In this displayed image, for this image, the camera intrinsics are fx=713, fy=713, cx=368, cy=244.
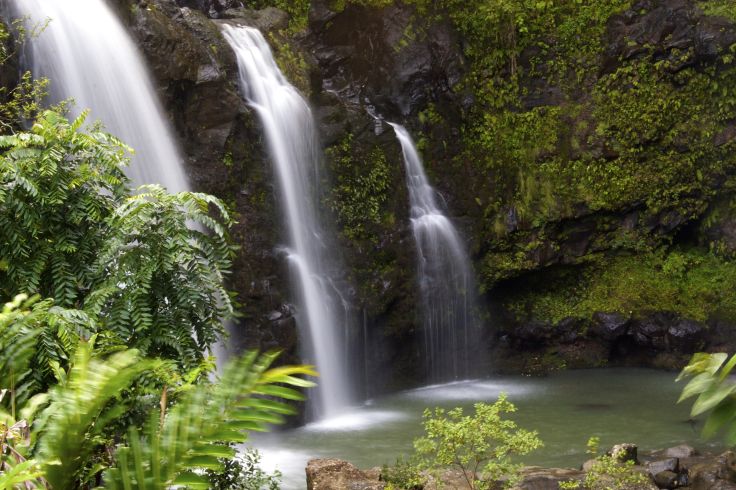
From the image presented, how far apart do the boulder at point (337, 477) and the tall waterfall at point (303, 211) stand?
3912 mm

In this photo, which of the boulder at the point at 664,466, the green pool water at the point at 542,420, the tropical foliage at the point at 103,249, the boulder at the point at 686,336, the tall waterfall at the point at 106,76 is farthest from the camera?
the boulder at the point at 686,336

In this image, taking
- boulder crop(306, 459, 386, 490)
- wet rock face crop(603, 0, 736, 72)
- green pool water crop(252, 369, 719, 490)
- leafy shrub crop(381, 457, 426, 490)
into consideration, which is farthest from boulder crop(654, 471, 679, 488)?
wet rock face crop(603, 0, 736, 72)

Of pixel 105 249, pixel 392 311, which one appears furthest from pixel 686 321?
pixel 105 249

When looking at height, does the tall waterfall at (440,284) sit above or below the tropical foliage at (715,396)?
above

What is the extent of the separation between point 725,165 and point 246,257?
32.2 feet

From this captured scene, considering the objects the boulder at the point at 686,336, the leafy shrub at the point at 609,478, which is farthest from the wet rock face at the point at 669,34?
the leafy shrub at the point at 609,478

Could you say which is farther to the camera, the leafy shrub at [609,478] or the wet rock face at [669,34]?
the wet rock face at [669,34]

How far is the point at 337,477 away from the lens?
7.01 meters

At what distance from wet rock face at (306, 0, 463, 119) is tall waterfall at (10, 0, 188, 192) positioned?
427 centimetres

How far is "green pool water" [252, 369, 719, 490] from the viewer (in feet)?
30.4

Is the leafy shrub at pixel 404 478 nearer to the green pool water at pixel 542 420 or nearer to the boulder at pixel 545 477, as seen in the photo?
the boulder at pixel 545 477

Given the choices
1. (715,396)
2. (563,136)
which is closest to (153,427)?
(715,396)

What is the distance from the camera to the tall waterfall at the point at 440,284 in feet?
43.5

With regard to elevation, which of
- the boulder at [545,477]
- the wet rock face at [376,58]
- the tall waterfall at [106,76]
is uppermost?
the wet rock face at [376,58]
